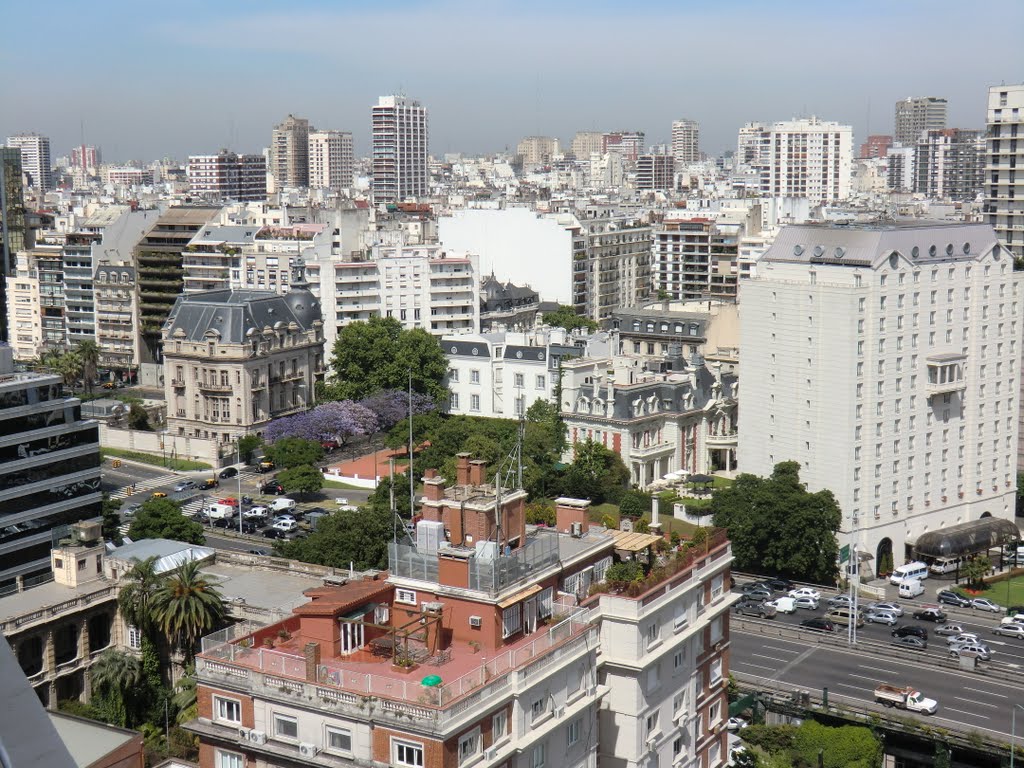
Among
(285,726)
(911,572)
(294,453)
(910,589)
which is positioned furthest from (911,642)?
(294,453)

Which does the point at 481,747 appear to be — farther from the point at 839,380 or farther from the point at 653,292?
the point at 653,292

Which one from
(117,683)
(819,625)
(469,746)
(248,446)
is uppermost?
(469,746)

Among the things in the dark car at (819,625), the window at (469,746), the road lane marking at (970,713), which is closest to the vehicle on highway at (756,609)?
the dark car at (819,625)

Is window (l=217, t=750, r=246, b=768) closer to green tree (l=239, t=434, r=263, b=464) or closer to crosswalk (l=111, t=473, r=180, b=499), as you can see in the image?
crosswalk (l=111, t=473, r=180, b=499)

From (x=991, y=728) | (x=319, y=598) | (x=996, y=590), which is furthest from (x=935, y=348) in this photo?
(x=319, y=598)

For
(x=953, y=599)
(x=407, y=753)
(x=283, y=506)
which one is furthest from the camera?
(x=283, y=506)

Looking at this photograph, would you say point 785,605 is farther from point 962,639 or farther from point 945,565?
point 945,565
